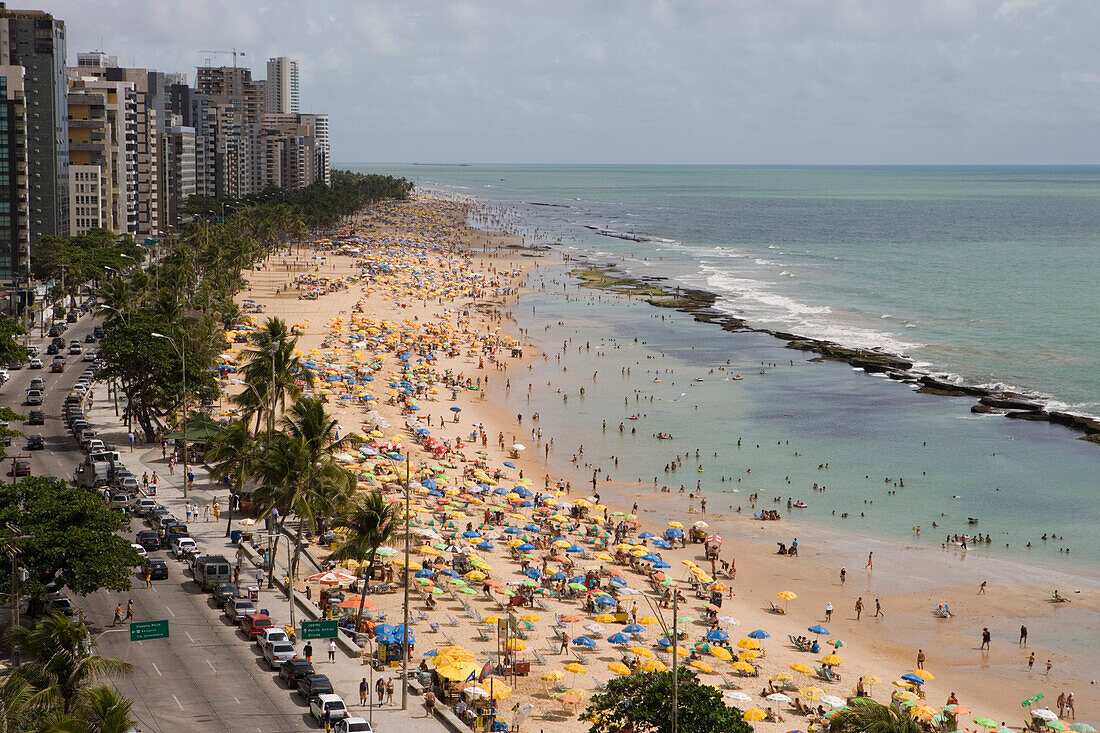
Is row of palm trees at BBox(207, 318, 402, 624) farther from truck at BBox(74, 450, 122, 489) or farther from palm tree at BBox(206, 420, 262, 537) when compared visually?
truck at BBox(74, 450, 122, 489)

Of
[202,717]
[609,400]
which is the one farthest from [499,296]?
[202,717]

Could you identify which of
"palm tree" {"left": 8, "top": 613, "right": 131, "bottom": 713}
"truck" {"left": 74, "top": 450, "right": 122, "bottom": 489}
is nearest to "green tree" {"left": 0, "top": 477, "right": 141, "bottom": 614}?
"palm tree" {"left": 8, "top": 613, "right": 131, "bottom": 713}

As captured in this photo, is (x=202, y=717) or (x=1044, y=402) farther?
(x=1044, y=402)

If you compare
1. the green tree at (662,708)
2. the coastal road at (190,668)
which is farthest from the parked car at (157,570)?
the green tree at (662,708)

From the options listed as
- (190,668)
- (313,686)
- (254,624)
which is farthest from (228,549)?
(313,686)

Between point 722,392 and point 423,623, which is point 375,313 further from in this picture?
point 423,623

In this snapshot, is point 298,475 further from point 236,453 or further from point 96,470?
point 96,470
